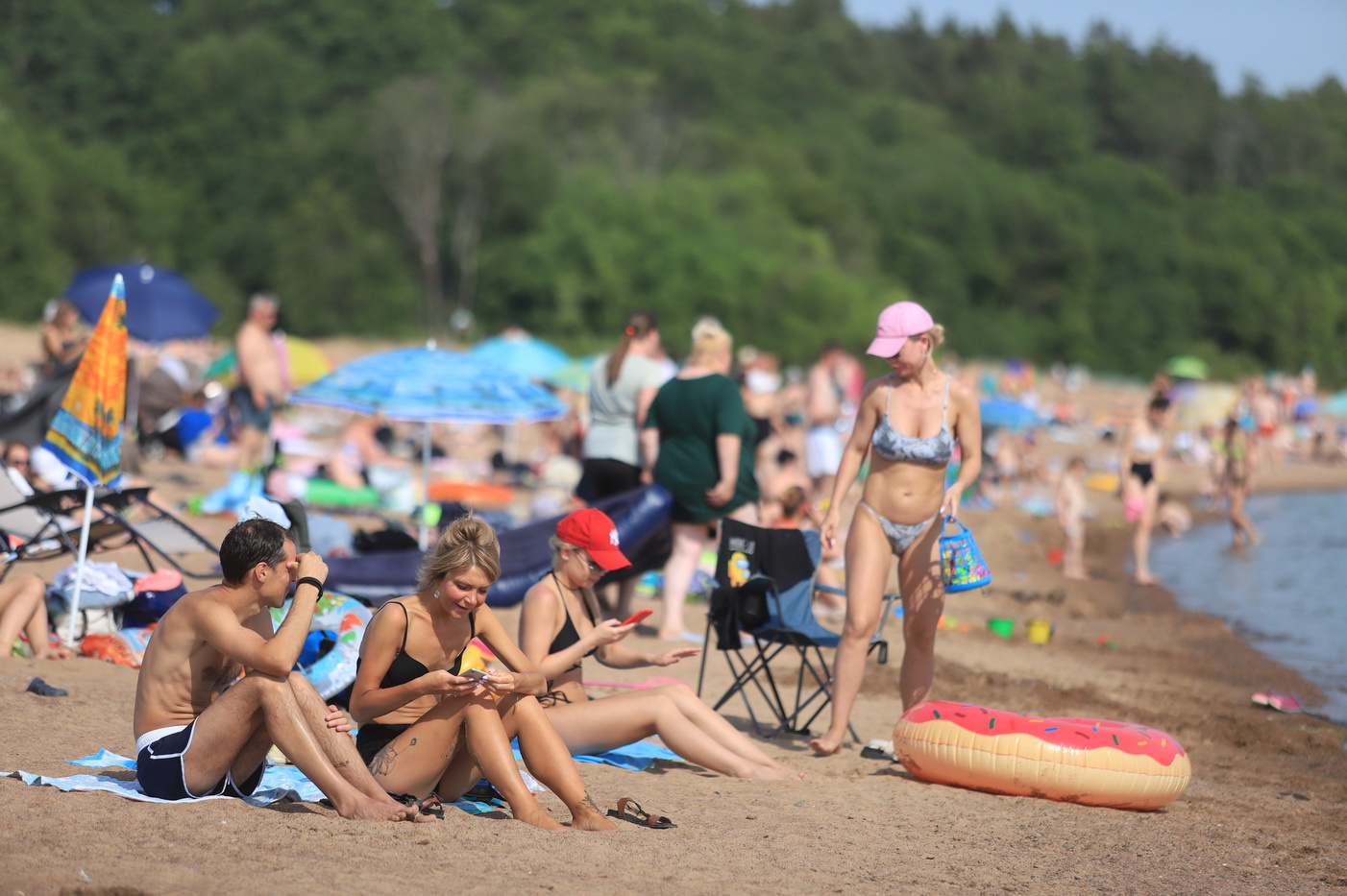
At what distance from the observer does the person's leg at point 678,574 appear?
7.74 metres

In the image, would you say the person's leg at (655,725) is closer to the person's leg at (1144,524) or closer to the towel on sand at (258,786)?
the towel on sand at (258,786)

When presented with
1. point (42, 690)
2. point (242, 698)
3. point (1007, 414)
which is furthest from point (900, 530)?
point (1007, 414)

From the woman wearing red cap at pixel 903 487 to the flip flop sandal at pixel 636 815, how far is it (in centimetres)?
146

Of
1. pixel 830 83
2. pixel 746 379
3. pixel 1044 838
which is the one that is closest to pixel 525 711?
pixel 1044 838

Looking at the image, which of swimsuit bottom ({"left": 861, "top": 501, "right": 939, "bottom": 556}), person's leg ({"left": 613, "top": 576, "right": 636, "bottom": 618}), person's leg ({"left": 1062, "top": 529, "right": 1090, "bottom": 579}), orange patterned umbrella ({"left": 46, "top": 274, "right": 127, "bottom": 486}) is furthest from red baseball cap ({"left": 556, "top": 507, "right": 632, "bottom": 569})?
Answer: person's leg ({"left": 1062, "top": 529, "right": 1090, "bottom": 579})

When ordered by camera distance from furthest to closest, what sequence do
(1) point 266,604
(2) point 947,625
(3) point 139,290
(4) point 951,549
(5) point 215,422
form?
1. (5) point 215,422
2. (3) point 139,290
3. (2) point 947,625
4. (4) point 951,549
5. (1) point 266,604

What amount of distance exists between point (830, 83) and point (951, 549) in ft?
Answer: 250

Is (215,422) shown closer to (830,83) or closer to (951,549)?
(951,549)

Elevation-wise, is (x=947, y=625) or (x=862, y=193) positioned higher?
(x=862, y=193)

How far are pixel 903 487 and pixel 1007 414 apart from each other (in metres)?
13.7

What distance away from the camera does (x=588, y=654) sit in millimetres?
5090

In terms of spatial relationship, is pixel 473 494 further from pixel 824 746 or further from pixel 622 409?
pixel 824 746

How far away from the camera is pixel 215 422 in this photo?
51.4ft

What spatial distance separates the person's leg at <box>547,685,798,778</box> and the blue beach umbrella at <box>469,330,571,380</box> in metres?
10.7
